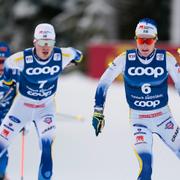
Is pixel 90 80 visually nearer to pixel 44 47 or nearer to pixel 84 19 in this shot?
pixel 84 19

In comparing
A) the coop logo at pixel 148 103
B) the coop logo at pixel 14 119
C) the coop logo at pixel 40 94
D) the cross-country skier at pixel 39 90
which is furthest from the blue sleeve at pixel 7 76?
the coop logo at pixel 148 103

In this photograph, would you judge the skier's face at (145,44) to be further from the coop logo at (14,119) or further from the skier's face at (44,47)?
the coop logo at (14,119)

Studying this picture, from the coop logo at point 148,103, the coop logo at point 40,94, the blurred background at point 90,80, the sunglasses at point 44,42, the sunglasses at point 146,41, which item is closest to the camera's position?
the sunglasses at point 146,41

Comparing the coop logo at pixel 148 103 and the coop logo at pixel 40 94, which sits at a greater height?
the coop logo at pixel 40 94

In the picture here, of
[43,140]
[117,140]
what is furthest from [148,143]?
[117,140]

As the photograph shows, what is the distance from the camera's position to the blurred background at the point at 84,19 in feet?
103

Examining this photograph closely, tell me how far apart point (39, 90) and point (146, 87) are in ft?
4.27

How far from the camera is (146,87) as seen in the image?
8.20 meters

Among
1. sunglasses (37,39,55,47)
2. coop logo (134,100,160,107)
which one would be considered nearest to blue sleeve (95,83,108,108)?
coop logo (134,100,160,107)

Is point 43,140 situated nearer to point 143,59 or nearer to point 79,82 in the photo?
point 143,59

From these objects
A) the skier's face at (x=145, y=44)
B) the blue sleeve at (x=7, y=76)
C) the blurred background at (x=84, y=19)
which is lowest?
the skier's face at (x=145, y=44)

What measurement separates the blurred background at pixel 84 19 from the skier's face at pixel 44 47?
2028 centimetres

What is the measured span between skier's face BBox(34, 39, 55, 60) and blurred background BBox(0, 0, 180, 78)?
66.5 feet

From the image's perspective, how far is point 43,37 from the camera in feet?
28.0
